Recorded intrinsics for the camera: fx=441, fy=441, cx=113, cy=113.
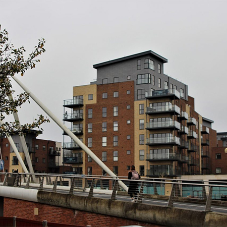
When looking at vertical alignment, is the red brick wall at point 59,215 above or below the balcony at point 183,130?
below

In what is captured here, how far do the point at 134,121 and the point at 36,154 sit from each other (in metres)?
29.4

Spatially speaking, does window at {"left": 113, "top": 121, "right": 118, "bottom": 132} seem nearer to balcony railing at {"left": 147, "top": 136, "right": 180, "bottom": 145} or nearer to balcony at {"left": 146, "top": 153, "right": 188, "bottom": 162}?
balcony railing at {"left": 147, "top": 136, "right": 180, "bottom": 145}

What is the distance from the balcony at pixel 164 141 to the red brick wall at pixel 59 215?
151 ft

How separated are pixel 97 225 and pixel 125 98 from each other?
189 feet

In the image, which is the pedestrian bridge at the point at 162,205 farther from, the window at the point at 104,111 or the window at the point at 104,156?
the window at the point at 104,111

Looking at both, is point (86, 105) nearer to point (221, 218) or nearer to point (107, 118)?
point (107, 118)

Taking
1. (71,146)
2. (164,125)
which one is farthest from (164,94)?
(71,146)

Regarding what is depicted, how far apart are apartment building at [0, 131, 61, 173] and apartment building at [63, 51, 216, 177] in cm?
1320

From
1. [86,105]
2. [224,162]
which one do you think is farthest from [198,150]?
[86,105]

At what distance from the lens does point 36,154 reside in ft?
306

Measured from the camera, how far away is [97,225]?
16781 mm

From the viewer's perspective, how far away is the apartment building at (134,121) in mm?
69125

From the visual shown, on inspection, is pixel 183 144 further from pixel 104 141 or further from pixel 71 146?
pixel 71 146

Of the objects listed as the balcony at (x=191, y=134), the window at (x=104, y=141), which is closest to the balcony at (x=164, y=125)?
the window at (x=104, y=141)
